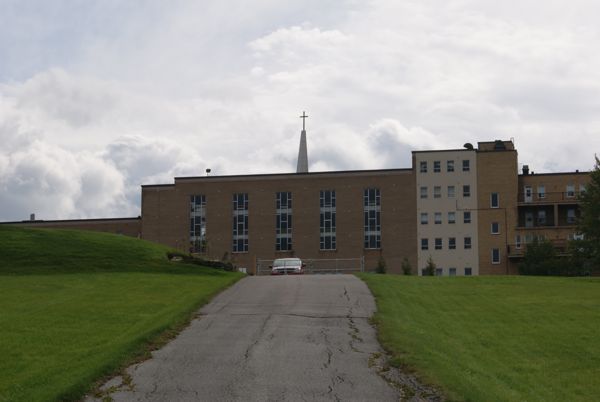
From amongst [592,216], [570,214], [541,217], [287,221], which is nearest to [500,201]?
[541,217]

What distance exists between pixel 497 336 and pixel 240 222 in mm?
76779

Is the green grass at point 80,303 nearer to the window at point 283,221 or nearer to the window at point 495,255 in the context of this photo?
the window at point 283,221

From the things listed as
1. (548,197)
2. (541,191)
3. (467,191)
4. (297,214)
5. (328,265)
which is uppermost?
(467,191)

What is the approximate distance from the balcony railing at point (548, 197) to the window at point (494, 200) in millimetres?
2405

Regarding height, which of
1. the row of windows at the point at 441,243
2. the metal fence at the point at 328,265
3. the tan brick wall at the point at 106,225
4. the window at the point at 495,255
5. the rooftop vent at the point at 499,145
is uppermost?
the rooftop vent at the point at 499,145

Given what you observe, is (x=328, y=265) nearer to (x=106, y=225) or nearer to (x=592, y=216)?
(x=106, y=225)

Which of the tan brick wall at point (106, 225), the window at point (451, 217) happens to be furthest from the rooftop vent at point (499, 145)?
the tan brick wall at point (106, 225)

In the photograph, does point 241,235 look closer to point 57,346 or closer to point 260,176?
point 260,176

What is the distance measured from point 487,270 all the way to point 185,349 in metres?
77.5

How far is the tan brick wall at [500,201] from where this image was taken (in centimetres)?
9262

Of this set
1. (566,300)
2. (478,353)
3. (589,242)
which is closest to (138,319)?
(478,353)

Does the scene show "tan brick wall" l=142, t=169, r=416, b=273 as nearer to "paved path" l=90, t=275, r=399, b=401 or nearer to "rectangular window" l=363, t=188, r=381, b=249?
"rectangular window" l=363, t=188, r=381, b=249

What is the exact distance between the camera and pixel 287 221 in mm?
97500

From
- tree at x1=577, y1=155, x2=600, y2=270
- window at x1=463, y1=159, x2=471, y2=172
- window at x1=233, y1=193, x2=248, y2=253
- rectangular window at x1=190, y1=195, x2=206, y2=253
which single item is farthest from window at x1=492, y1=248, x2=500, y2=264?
tree at x1=577, y1=155, x2=600, y2=270
